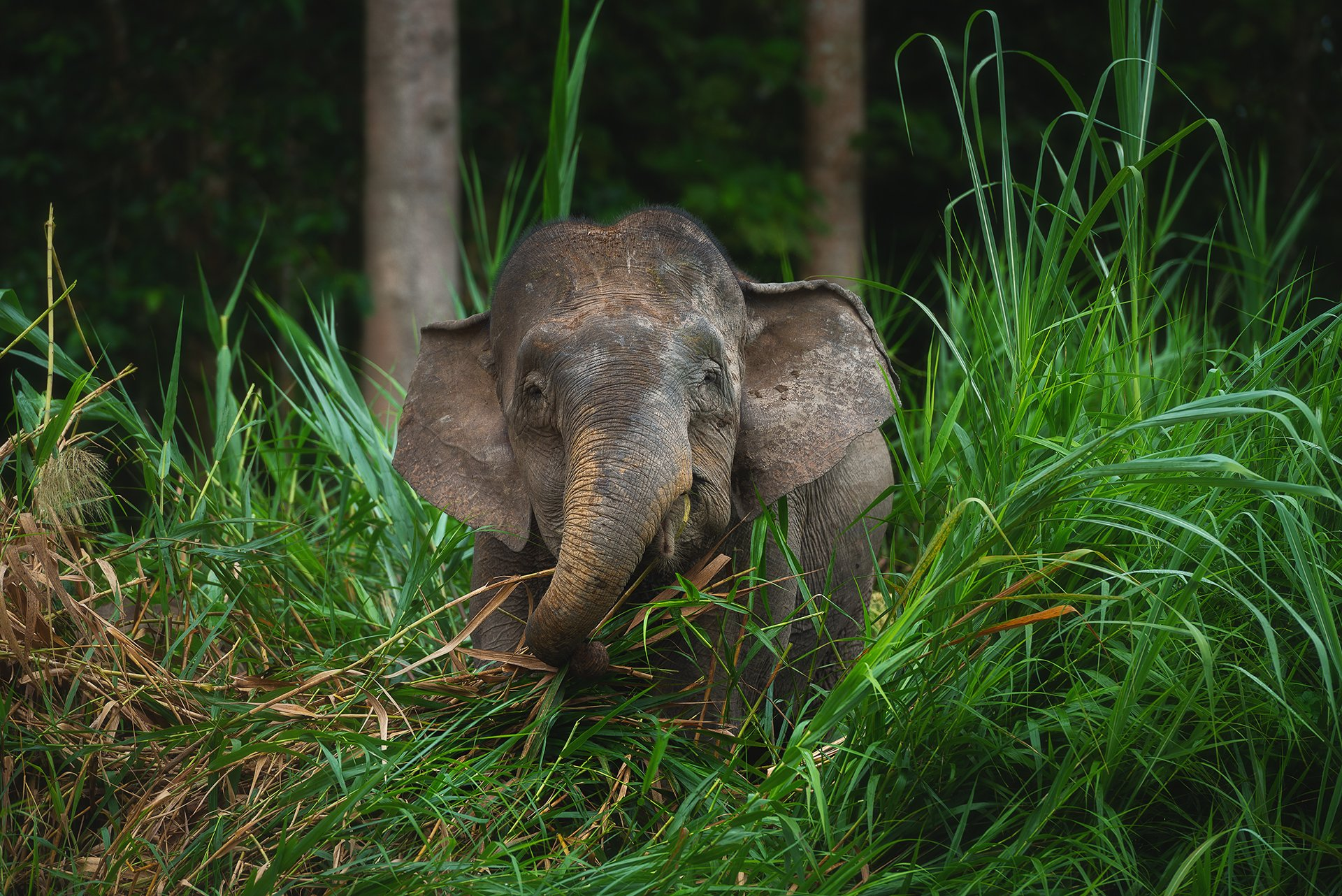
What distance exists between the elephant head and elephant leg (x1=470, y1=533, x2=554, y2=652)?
0.41ft

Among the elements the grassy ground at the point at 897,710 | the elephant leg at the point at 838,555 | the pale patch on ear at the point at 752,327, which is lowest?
the elephant leg at the point at 838,555

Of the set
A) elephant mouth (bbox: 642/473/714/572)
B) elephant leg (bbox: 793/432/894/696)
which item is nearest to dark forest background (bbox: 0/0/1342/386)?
elephant leg (bbox: 793/432/894/696)

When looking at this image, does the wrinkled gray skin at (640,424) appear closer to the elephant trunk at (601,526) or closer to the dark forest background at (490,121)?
the elephant trunk at (601,526)

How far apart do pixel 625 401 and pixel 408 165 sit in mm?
5375

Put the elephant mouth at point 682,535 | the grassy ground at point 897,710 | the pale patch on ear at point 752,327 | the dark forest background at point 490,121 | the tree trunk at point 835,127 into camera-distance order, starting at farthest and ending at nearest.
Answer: the tree trunk at point 835,127 < the dark forest background at point 490,121 < the pale patch on ear at point 752,327 < the elephant mouth at point 682,535 < the grassy ground at point 897,710

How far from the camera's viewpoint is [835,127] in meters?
8.54

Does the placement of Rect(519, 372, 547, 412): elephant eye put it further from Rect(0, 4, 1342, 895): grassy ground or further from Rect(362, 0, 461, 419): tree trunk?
Rect(362, 0, 461, 419): tree trunk

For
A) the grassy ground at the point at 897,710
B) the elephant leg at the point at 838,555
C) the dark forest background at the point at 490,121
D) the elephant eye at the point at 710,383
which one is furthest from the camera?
the dark forest background at the point at 490,121

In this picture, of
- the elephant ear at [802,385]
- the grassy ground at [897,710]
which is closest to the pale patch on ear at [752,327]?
the elephant ear at [802,385]

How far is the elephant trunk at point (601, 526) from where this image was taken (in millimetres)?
2436

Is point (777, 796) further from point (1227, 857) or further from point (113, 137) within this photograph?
point (113, 137)

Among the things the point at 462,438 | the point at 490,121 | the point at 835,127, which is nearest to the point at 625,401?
the point at 462,438

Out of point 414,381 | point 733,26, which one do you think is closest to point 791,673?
point 414,381

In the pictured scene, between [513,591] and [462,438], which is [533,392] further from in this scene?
[513,591]
